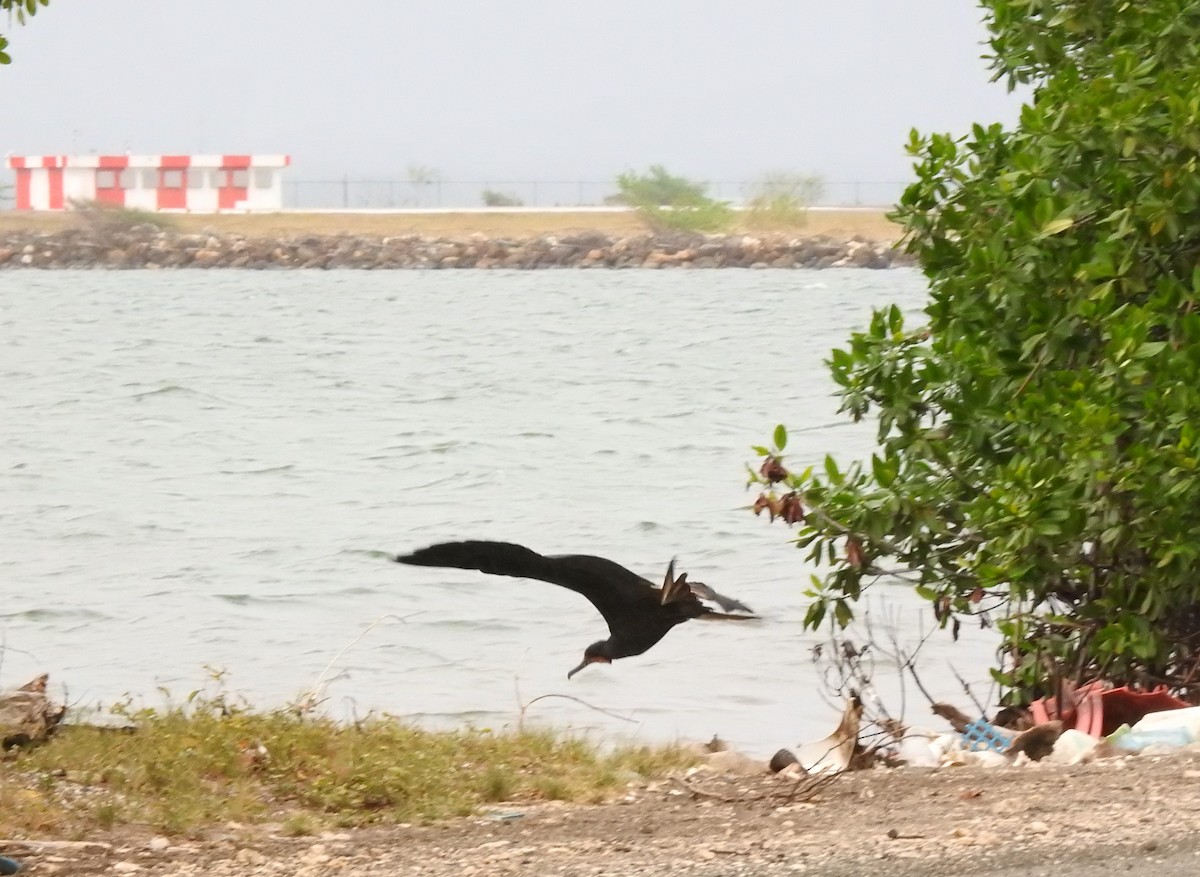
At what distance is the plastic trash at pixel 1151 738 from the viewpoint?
6.92 metres

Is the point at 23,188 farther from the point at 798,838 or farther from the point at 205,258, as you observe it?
the point at 798,838

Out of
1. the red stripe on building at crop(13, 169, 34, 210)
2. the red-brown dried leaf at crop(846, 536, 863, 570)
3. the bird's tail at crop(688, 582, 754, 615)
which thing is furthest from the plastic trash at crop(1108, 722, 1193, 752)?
the red stripe on building at crop(13, 169, 34, 210)

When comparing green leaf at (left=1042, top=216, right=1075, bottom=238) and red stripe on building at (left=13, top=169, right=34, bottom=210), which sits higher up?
red stripe on building at (left=13, top=169, right=34, bottom=210)

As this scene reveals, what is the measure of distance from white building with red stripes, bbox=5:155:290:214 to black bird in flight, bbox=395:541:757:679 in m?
109

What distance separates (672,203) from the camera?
10925 cm

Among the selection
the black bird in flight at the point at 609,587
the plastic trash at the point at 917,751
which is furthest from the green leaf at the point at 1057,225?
the plastic trash at the point at 917,751

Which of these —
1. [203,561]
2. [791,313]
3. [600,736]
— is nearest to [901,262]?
[791,313]

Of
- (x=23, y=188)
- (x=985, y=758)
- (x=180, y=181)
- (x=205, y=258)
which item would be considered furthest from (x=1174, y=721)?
(x=23, y=188)

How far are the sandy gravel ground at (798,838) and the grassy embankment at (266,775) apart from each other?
0.21 meters

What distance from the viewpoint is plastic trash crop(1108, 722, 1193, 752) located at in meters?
6.92

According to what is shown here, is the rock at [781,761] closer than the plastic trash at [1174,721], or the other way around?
the plastic trash at [1174,721]

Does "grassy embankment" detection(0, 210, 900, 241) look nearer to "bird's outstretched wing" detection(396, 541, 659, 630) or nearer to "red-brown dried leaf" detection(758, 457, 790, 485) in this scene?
"bird's outstretched wing" detection(396, 541, 659, 630)

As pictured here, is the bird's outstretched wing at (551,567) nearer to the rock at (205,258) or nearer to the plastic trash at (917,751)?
the plastic trash at (917,751)

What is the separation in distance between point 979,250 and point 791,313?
55.3 meters
